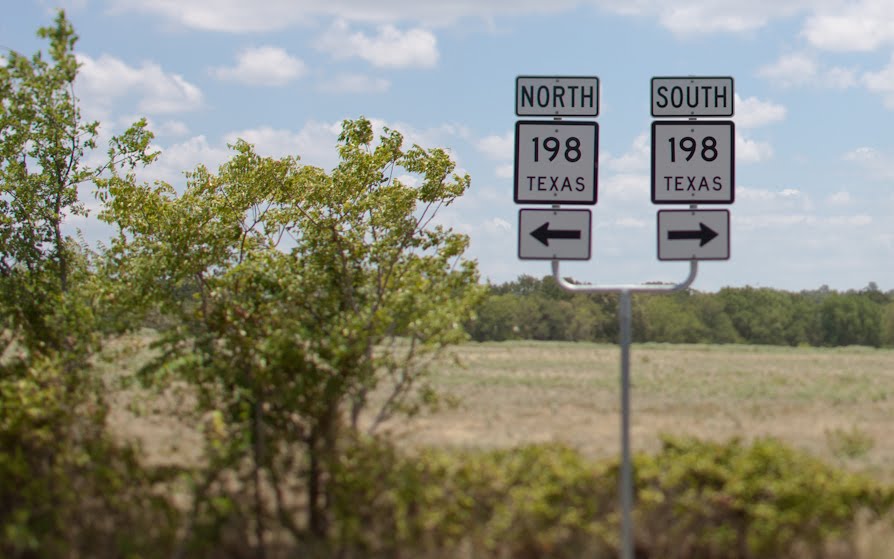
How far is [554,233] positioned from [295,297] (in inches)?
133

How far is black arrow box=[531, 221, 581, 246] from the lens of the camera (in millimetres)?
6984

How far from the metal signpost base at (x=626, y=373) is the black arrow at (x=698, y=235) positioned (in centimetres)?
15

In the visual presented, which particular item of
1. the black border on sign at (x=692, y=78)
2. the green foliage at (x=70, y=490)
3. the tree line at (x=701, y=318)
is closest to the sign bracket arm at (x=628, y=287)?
the black border on sign at (x=692, y=78)

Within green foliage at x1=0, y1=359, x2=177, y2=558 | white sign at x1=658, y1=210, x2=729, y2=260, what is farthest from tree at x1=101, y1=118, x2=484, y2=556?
white sign at x1=658, y1=210, x2=729, y2=260

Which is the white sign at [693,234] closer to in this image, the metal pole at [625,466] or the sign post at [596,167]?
the sign post at [596,167]

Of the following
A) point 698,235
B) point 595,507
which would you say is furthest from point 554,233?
point 595,507

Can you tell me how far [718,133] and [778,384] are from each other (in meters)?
12.2

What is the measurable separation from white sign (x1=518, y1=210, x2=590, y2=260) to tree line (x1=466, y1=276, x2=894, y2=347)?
23070 millimetres

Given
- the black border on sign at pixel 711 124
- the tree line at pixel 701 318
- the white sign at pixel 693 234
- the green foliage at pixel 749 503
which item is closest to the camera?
the green foliage at pixel 749 503

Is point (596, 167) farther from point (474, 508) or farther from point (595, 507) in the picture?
point (474, 508)

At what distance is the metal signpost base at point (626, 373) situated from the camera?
6027mm

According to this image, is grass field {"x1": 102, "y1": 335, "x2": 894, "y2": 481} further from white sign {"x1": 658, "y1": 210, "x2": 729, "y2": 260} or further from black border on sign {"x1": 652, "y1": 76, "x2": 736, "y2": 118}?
black border on sign {"x1": 652, "y1": 76, "x2": 736, "y2": 118}

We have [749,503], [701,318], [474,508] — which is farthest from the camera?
[701,318]

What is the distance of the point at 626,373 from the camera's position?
6.36 m
